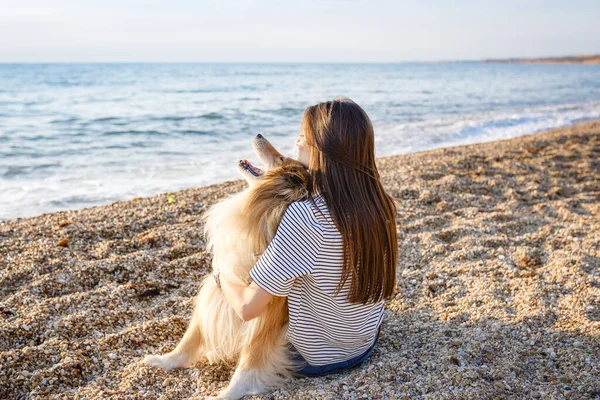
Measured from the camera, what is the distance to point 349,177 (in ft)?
7.63

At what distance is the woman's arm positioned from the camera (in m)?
2.35

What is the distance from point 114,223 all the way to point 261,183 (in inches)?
117

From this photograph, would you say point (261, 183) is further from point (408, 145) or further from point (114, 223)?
point (408, 145)

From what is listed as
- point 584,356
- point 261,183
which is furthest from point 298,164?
point 584,356

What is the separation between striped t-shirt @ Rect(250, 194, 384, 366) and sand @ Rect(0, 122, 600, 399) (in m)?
0.18

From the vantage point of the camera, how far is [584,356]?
9.39 feet

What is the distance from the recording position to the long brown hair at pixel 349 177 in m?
2.29

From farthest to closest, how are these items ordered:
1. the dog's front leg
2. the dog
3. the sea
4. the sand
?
the sea, the dog's front leg, the sand, the dog

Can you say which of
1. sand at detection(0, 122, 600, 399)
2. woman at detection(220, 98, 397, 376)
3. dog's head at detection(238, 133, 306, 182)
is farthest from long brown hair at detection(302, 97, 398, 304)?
sand at detection(0, 122, 600, 399)

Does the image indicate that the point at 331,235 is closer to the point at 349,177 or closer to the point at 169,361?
the point at 349,177

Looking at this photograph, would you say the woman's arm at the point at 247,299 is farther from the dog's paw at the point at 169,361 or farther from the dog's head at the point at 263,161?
the dog's paw at the point at 169,361

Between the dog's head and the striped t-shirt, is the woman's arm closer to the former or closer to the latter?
the striped t-shirt

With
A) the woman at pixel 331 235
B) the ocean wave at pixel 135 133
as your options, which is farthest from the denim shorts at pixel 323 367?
the ocean wave at pixel 135 133

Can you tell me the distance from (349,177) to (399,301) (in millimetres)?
1710
